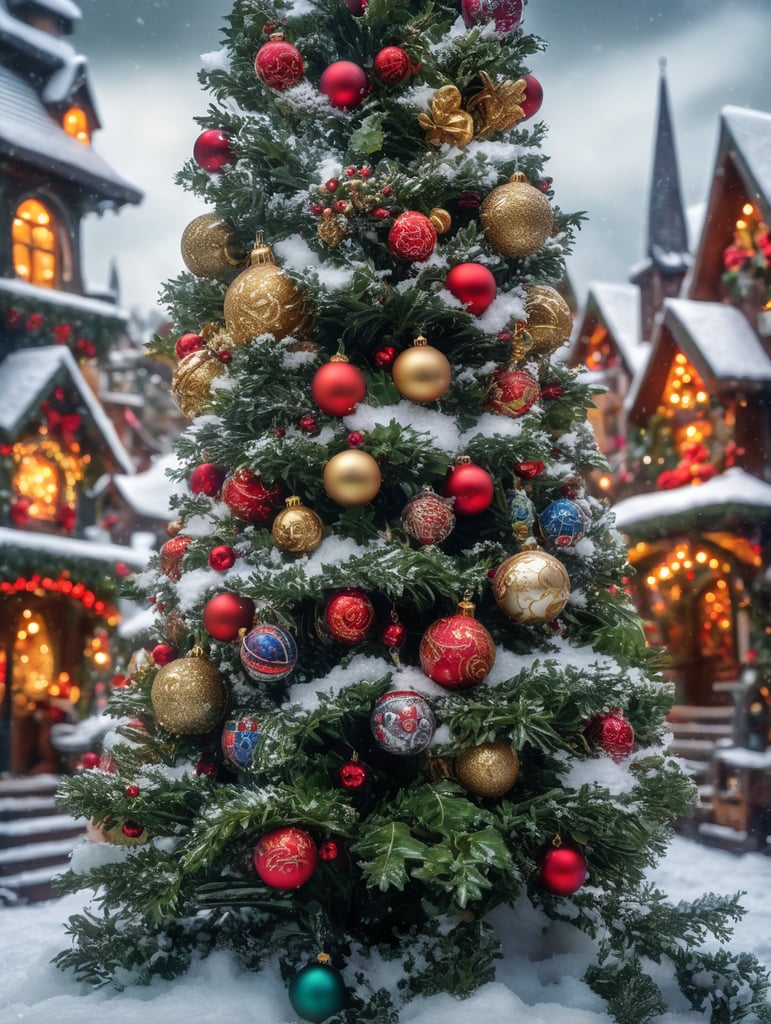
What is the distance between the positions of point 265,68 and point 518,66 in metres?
1.18

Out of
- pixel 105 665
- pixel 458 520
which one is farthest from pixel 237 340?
pixel 105 665

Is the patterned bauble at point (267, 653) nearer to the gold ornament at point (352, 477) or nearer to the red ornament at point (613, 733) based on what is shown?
the gold ornament at point (352, 477)

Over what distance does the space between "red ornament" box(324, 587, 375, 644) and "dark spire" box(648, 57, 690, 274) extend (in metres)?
14.8

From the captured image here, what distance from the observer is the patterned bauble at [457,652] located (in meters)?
3.20

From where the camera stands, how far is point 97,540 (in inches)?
571

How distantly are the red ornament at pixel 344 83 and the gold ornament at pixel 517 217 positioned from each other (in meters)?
0.70

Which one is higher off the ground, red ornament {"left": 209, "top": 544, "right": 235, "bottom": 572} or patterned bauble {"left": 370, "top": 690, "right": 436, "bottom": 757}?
red ornament {"left": 209, "top": 544, "right": 235, "bottom": 572}

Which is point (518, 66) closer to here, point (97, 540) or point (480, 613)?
point (480, 613)

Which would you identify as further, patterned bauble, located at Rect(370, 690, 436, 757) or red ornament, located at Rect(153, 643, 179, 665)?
red ornament, located at Rect(153, 643, 179, 665)

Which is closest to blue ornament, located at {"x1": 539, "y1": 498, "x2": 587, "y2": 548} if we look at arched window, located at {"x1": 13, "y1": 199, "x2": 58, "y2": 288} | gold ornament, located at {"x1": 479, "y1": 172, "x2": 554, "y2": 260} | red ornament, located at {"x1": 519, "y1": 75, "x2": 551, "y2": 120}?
gold ornament, located at {"x1": 479, "y1": 172, "x2": 554, "y2": 260}

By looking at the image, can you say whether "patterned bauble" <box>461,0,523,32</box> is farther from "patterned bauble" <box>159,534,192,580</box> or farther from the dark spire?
the dark spire

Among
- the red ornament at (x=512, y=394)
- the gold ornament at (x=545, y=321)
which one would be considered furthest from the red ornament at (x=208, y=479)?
the gold ornament at (x=545, y=321)

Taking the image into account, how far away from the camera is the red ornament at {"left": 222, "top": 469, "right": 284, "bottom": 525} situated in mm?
3584

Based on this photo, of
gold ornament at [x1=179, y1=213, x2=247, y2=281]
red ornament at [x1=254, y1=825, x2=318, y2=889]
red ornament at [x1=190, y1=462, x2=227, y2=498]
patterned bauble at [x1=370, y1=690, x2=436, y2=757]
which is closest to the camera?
red ornament at [x1=254, y1=825, x2=318, y2=889]
